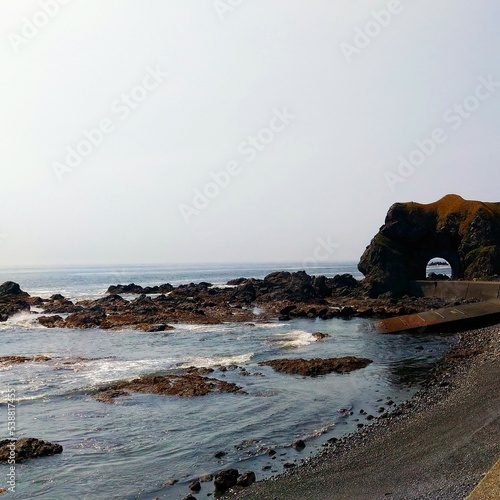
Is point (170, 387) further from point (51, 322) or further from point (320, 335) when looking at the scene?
point (51, 322)

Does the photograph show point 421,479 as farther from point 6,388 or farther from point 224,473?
point 6,388

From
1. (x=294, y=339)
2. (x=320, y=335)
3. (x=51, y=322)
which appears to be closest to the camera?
(x=294, y=339)

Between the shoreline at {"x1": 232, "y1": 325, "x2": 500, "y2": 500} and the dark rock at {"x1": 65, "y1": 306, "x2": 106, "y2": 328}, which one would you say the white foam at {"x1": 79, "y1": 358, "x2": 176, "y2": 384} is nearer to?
the shoreline at {"x1": 232, "y1": 325, "x2": 500, "y2": 500}

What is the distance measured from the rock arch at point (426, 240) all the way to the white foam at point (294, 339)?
2524 centimetres

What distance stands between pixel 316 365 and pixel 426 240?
44.3 meters

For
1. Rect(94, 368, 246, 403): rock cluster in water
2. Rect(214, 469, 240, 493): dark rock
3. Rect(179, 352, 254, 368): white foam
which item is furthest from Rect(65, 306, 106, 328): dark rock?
Rect(214, 469, 240, 493): dark rock

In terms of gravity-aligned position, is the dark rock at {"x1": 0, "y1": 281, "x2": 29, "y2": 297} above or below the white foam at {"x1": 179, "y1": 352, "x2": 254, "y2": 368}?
above

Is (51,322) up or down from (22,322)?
up

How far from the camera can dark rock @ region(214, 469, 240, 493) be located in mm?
12098

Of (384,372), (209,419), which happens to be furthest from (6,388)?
(384,372)

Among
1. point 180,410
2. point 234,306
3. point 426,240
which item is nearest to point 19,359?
point 180,410

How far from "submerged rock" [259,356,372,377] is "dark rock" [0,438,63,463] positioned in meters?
13.1

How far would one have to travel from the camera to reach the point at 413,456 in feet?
41.4

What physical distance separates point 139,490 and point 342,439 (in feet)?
21.1
